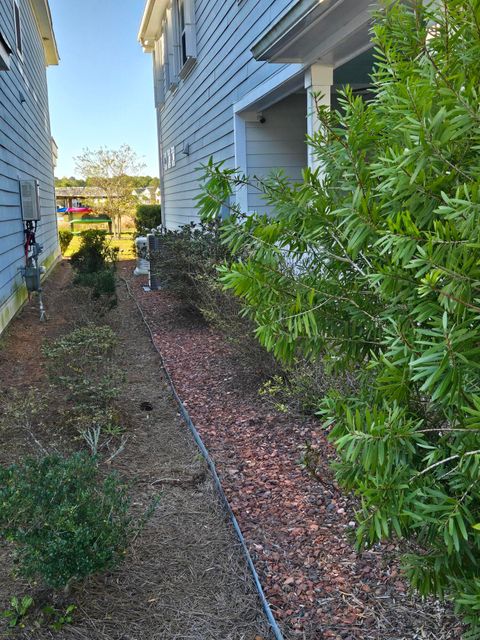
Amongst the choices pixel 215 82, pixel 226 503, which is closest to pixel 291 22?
pixel 226 503

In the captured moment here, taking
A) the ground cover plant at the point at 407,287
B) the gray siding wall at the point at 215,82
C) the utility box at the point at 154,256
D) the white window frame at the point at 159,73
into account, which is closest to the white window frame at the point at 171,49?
the gray siding wall at the point at 215,82

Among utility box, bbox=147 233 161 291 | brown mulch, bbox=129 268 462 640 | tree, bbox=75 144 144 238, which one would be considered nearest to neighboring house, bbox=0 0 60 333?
utility box, bbox=147 233 161 291

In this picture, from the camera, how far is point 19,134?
10438 millimetres

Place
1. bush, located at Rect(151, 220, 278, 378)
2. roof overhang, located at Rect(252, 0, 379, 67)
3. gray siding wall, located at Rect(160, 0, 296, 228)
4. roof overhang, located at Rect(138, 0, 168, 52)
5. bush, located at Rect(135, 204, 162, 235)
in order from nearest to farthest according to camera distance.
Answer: roof overhang, located at Rect(252, 0, 379, 67), bush, located at Rect(151, 220, 278, 378), gray siding wall, located at Rect(160, 0, 296, 228), roof overhang, located at Rect(138, 0, 168, 52), bush, located at Rect(135, 204, 162, 235)

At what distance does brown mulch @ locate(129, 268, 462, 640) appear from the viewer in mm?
2266

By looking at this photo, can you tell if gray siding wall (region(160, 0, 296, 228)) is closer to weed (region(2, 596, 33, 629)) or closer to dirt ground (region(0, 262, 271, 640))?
dirt ground (region(0, 262, 271, 640))

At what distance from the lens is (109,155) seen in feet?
101

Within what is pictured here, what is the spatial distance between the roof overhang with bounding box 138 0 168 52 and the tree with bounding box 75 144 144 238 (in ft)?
46.4

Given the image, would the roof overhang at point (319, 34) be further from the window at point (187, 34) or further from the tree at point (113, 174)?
the tree at point (113, 174)

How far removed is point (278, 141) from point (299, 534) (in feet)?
19.6

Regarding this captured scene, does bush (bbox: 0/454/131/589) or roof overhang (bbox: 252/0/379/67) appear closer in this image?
bush (bbox: 0/454/131/589)

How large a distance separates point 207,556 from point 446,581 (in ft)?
5.10

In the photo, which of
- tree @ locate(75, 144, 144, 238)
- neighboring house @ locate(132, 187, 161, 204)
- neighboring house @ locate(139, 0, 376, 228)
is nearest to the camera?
neighboring house @ locate(139, 0, 376, 228)

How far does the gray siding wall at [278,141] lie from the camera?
7.61 metres
